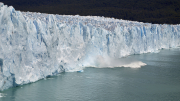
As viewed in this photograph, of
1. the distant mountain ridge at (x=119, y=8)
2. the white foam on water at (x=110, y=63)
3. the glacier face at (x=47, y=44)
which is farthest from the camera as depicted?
the distant mountain ridge at (x=119, y=8)

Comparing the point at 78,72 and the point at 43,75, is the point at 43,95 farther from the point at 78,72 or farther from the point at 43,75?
the point at 78,72

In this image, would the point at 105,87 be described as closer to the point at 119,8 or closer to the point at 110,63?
the point at 110,63

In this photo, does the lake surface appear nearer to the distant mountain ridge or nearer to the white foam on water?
the white foam on water

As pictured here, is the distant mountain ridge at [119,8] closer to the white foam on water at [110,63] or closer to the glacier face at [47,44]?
the glacier face at [47,44]

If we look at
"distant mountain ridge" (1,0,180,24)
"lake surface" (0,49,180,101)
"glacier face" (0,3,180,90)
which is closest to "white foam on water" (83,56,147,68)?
"glacier face" (0,3,180,90)

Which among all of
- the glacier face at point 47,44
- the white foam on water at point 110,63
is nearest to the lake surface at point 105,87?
the glacier face at point 47,44
